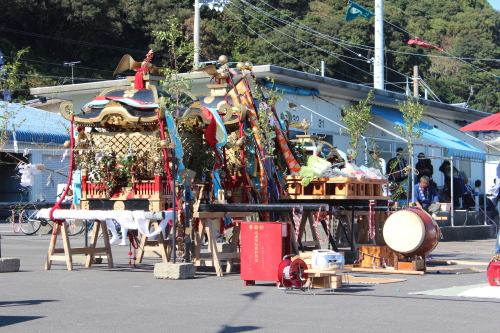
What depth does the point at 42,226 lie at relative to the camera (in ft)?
79.9

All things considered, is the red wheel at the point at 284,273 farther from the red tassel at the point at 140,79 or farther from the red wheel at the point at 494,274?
the red tassel at the point at 140,79

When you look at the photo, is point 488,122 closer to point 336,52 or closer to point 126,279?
point 126,279

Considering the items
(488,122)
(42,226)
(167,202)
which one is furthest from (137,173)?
(42,226)

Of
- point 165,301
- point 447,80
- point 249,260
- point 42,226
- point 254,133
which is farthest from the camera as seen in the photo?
point 447,80

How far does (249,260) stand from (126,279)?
2.19 meters

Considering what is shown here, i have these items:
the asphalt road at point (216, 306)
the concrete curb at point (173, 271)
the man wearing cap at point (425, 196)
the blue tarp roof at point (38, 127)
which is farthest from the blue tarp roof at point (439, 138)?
the concrete curb at point (173, 271)

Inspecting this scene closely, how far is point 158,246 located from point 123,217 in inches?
97.5

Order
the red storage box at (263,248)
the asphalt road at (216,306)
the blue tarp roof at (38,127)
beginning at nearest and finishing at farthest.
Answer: the asphalt road at (216,306), the red storage box at (263,248), the blue tarp roof at (38,127)

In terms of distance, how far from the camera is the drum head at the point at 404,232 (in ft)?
40.0

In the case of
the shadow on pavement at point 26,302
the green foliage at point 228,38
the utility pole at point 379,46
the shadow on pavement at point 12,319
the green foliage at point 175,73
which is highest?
the green foliage at point 228,38

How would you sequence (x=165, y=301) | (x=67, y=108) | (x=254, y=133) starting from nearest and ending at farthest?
(x=165, y=301) < (x=67, y=108) < (x=254, y=133)

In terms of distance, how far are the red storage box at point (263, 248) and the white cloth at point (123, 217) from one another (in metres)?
1.48

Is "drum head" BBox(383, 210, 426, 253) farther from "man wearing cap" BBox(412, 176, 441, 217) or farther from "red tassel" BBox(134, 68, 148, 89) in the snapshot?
"man wearing cap" BBox(412, 176, 441, 217)

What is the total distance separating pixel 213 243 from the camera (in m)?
11.7
